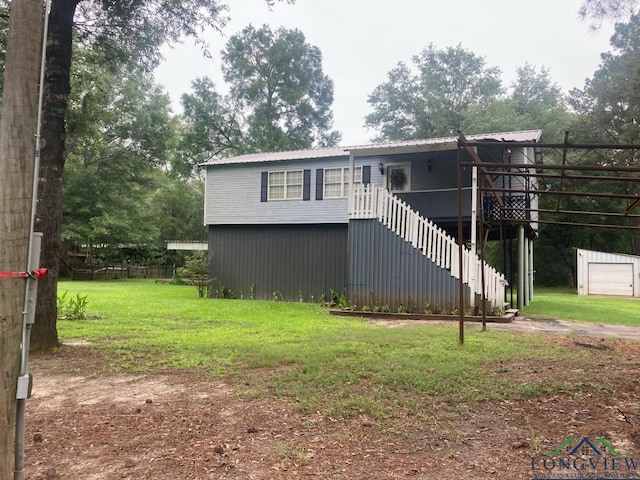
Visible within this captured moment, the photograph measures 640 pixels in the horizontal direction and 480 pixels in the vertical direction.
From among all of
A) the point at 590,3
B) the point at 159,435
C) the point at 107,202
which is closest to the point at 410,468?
the point at 159,435

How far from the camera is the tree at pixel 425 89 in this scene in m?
38.3

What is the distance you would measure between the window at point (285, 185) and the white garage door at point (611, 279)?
16.5 m

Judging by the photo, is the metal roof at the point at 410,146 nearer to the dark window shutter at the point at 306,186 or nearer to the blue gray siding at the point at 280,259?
the dark window shutter at the point at 306,186

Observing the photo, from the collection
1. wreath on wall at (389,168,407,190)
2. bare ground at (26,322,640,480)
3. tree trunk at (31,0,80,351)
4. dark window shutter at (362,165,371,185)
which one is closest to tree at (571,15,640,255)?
wreath on wall at (389,168,407,190)

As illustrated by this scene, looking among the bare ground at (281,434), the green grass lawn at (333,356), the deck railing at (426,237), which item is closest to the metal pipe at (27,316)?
the bare ground at (281,434)

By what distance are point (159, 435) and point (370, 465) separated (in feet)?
5.08

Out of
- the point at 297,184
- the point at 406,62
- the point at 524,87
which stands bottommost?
the point at 297,184

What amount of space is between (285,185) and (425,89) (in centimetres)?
2702

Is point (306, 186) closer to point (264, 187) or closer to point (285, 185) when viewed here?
point (285, 185)

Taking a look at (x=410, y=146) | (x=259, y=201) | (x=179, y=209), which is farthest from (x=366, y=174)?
(x=179, y=209)

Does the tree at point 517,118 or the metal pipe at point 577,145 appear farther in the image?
the tree at point 517,118

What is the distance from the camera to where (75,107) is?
939cm

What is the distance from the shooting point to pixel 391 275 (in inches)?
457

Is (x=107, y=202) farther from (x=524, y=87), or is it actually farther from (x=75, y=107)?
(x=524, y=87)
